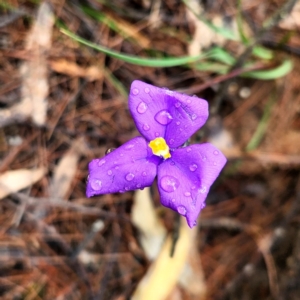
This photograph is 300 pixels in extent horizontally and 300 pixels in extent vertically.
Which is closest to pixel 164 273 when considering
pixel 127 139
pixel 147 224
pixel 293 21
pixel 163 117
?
pixel 147 224

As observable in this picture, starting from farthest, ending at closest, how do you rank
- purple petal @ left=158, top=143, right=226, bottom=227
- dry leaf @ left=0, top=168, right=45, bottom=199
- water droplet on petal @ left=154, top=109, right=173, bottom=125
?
1. dry leaf @ left=0, top=168, right=45, bottom=199
2. water droplet on petal @ left=154, top=109, right=173, bottom=125
3. purple petal @ left=158, top=143, right=226, bottom=227

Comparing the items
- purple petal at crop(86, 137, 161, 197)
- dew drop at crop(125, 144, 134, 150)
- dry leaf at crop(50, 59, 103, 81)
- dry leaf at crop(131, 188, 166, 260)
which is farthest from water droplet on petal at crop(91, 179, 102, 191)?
dry leaf at crop(50, 59, 103, 81)

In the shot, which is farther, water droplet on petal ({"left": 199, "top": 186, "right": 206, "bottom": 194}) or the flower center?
the flower center

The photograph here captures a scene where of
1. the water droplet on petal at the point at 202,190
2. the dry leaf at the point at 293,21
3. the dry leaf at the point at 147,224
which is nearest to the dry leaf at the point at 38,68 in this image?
the dry leaf at the point at 147,224

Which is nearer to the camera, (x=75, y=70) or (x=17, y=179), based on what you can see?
(x=17, y=179)

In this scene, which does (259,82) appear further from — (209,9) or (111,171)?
(111,171)

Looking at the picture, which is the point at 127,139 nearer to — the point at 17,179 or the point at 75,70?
the point at 75,70

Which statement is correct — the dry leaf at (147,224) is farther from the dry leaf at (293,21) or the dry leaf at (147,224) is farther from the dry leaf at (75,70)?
the dry leaf at (293,21)

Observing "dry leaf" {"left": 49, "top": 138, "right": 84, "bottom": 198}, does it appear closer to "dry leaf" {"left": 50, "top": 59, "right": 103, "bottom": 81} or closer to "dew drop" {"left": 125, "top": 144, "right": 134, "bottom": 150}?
"dry leaf" {"left": 50, "top": 59, "right": 103, "bottom": 81}
